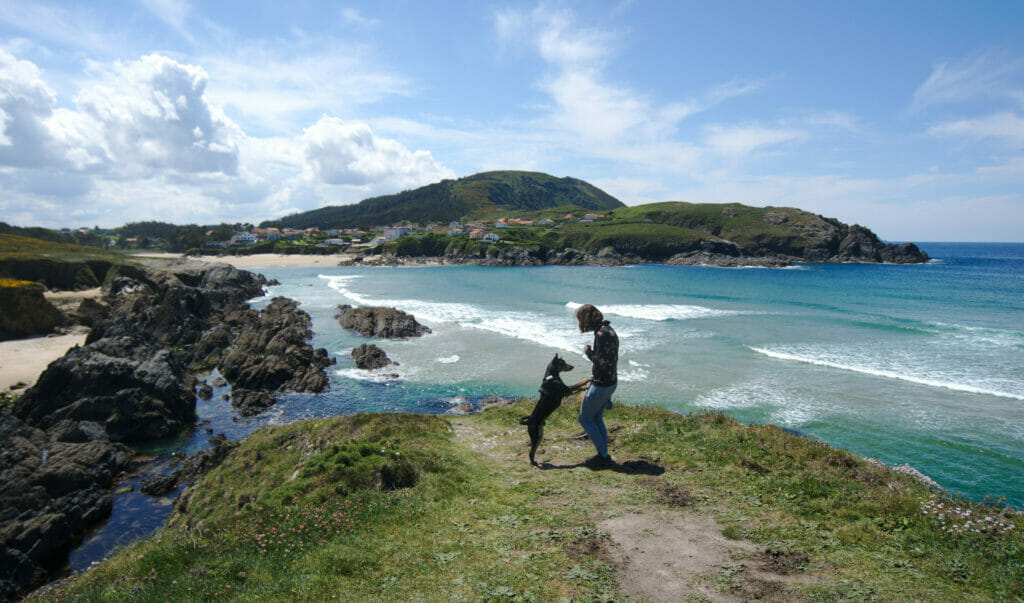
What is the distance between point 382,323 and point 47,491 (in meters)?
25.6

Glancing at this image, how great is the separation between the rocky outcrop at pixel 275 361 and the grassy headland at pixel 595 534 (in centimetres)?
1652

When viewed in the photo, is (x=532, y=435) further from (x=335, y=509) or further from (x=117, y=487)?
(x=117, y=487)

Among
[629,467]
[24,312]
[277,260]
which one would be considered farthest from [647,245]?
[629,467]

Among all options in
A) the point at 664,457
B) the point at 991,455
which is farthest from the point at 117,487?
the point at 991,455

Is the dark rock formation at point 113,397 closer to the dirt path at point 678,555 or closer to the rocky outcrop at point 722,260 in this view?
the dirt path at point 678,555

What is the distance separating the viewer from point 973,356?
29734 mm

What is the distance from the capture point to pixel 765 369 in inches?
1066

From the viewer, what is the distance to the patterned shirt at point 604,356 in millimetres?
8086

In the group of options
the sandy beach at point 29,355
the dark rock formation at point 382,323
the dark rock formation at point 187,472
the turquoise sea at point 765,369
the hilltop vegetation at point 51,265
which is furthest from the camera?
the hilltop vegetation at point 51,265

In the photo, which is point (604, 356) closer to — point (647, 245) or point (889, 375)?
point (889, 375)

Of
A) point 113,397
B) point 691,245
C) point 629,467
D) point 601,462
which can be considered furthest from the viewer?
point 691,245

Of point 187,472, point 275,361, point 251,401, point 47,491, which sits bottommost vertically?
point 187,472

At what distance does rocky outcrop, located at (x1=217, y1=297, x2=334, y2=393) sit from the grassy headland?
651 inches

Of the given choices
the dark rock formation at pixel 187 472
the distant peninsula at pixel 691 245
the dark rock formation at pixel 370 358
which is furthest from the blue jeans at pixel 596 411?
the distant peninsula at pixel 691 245
